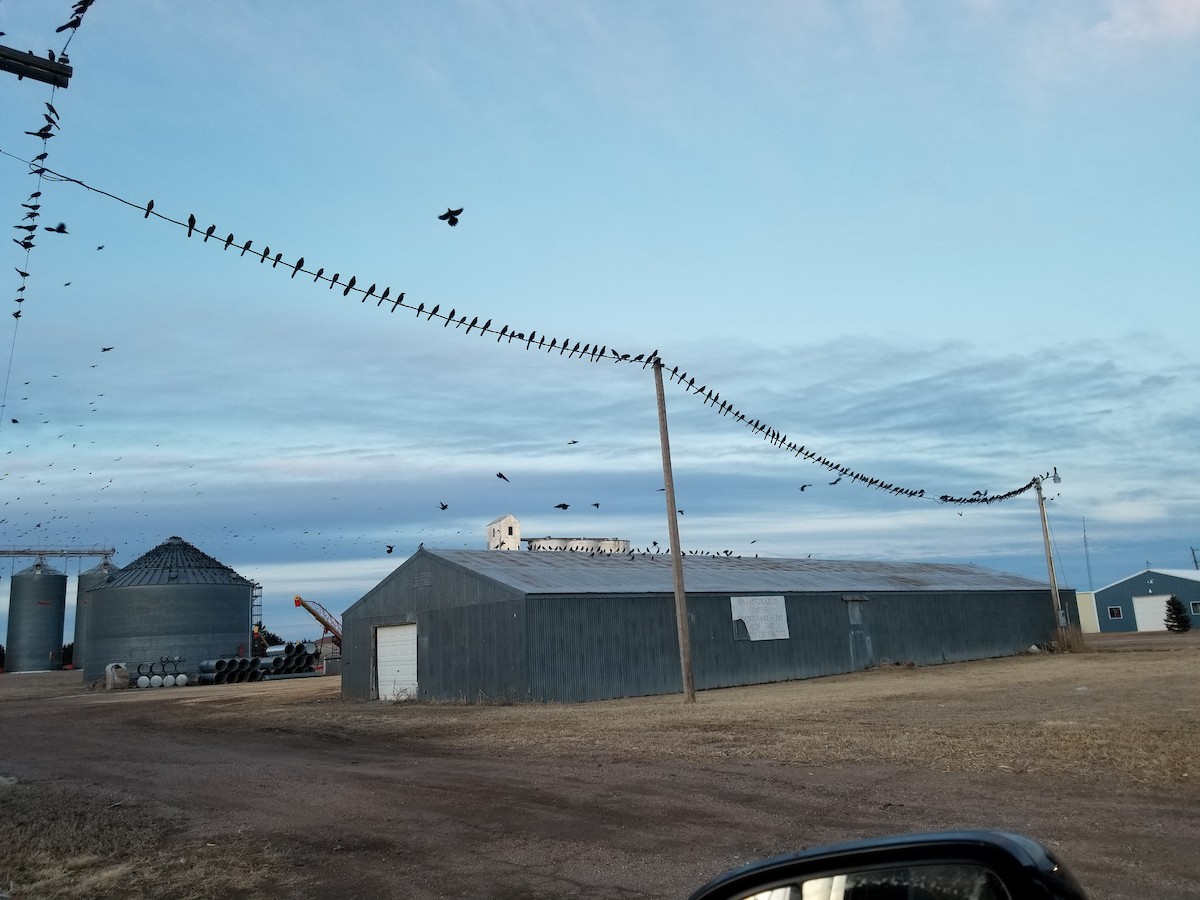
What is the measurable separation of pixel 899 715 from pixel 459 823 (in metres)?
11.4

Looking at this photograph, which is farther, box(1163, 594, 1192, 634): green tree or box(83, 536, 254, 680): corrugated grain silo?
box(1163, 594, 1192, 634): green tree

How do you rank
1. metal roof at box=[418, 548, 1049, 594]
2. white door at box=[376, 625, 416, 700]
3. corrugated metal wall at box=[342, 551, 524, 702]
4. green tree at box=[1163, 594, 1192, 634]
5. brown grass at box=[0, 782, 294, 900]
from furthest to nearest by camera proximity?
1. green tree at box=[1163, 594, 1192, 634]
2. white door at box=[376, 625, 416, 700]
3. metal roof at box=[418, 548, 1049, 594]
4. corrugated metal wall at box=[342, 551, 524, 702]
5. brown grass at box=[0, 782, 294, 900]

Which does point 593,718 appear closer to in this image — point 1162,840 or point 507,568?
point 507,568

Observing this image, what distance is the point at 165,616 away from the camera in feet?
184

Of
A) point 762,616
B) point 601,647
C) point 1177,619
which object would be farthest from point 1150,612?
point 601,647

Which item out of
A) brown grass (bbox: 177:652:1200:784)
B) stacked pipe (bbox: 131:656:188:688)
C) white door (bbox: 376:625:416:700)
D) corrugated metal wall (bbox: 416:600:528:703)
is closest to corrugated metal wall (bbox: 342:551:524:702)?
corrugated metal wall (bbox: 416:600:528:703)

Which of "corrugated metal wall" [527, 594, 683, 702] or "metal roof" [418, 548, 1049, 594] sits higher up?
"metal roof" [418, 548, 1049, 594]

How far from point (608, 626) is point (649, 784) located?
18.9m

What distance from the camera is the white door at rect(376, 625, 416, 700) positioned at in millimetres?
33094

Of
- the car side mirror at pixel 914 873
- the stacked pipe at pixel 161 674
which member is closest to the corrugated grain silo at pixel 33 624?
the stacked pipe at pixel 161 674

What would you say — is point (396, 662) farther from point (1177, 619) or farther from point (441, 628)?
point (1177, 619)

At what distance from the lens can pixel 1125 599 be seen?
3231 inches

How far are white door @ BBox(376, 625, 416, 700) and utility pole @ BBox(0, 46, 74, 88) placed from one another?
25957mm

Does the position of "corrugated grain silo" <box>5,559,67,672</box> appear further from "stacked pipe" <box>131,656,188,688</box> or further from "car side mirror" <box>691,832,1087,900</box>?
"car side mirror" <box>691,832,1087,900</box>
